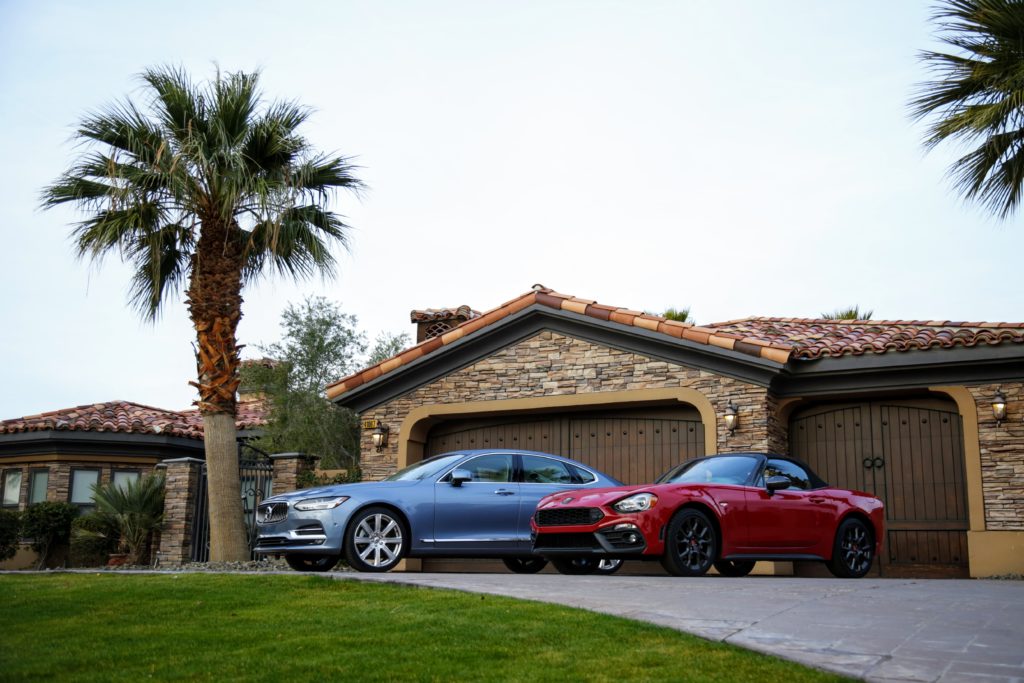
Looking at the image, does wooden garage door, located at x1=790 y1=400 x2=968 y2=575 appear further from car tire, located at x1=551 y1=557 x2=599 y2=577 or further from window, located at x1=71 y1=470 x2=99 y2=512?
window, located at x1=71 y1=470 x2=99 y2=512

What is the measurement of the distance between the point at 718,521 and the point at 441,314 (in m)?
11.9

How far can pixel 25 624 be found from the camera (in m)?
7.61

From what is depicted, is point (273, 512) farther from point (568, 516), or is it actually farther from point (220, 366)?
point (220, 366)

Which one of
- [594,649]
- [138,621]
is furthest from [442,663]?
[138,621]

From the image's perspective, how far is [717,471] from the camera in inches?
460

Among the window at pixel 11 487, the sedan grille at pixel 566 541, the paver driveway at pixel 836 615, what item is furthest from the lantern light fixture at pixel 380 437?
the window at pixel 11 487

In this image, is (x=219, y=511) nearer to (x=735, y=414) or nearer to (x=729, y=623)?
(x=735, y=414)

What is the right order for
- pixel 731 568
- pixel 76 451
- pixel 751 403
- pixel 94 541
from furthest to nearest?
pixel 76 451
pixel 94 541
pixel 751 403
pixel 731 568

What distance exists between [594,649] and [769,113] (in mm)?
14930

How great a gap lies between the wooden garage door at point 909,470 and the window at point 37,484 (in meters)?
18.9

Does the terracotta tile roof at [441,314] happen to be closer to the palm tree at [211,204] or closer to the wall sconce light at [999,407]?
the palm tree at [211,204]

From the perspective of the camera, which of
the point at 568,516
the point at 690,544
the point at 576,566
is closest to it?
the point at 690,544

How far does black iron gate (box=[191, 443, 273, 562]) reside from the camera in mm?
17625

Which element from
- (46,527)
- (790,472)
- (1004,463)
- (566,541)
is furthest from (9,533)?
(1004,463)
